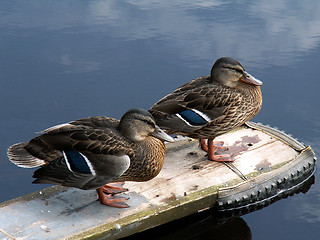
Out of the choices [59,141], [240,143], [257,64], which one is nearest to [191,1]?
[257,64]

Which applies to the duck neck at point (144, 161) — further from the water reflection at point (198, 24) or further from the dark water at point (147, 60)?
the water reflection at point (198, 24)

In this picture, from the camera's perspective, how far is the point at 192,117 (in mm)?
5523

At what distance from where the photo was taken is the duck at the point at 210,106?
554 centimetres

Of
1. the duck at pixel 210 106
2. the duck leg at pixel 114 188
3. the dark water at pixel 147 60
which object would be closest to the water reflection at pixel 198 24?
the dark water at pixel 147 60

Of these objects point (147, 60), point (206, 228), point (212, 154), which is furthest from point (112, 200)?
point (147, 60)

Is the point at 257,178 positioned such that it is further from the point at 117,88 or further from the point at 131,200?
the point at 117,88

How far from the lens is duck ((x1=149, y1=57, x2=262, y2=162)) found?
5.54m

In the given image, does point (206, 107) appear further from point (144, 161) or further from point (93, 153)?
point (93, 153)

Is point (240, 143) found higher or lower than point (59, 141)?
lower

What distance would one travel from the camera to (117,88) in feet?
26.2

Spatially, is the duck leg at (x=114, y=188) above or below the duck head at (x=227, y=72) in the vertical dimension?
below

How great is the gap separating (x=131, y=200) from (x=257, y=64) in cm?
444

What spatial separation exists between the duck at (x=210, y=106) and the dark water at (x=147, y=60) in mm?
1084

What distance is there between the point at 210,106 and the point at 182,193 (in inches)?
37.5
